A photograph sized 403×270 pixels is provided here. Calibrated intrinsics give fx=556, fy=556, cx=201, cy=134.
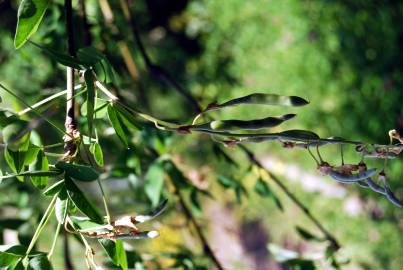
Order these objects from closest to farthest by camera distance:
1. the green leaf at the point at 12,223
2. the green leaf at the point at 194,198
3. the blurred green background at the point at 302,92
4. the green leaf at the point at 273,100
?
the green leaf at the point at 273,100
the green leaf at the point at 12,223
the green leaf at the point at 194,198
the blurred green background at the point at 302,92

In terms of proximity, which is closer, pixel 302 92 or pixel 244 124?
pixel 244 124

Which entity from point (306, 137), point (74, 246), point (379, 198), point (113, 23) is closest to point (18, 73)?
point (74, 246)

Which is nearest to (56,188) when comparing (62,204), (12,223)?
(62,204)

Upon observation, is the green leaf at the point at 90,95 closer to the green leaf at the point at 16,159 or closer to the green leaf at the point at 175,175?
the green leaf at the point at 16,159

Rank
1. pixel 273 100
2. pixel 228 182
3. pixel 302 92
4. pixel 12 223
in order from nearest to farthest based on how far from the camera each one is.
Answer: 1. pixel 273 100
2. pixel 12 223
3. pixel 228 182
4. pixel 302 92

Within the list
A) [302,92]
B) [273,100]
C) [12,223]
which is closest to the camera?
[273,100]

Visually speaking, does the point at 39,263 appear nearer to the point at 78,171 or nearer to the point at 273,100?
the point at 78,171

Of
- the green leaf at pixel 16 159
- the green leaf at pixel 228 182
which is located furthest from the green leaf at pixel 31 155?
the green leaf at pixel 228 182

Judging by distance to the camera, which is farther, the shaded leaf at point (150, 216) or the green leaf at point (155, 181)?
the green leaf at point (155, 181)
